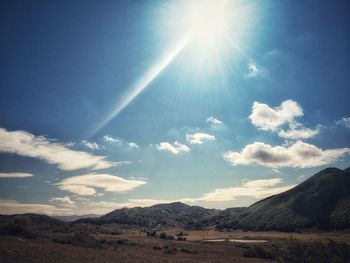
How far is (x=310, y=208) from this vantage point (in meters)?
100

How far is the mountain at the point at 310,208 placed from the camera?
88.8 metres

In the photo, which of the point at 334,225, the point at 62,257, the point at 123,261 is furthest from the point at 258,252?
the point at 334,225

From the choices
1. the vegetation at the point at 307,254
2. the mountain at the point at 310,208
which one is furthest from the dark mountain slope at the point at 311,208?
the vegetation at the point at 307,254

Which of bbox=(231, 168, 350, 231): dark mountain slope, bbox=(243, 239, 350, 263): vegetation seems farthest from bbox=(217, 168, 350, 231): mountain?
bbox=(243, 239, 350, 263): vegetation

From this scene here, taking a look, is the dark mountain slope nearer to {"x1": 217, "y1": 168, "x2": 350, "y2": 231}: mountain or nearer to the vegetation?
{"x1": 217, "y1": 168, "x2": 350, "y2": 231}: mountain

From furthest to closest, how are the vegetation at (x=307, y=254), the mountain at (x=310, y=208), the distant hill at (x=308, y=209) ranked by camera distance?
the mountain at (x=310, y=208)
the distant hill at (x=308, y=209)
the vegetation at (x=307, y=254)

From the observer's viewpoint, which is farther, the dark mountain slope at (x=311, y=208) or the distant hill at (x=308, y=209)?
the dark mountain slope at (x=311, y=208)

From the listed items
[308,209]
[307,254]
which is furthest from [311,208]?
[307,254]

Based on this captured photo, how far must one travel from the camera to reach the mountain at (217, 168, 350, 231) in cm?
8875

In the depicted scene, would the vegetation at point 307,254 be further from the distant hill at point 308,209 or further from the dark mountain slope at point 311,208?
the dark mountain slope at point 311,208

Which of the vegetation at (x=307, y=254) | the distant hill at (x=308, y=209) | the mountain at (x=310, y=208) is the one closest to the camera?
the vegetation at (x=307, y=254)

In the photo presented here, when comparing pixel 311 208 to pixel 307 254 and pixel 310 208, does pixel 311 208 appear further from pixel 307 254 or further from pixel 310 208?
pixel 307 254

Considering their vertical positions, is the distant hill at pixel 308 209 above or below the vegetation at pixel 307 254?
above

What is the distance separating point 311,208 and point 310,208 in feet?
1.55
